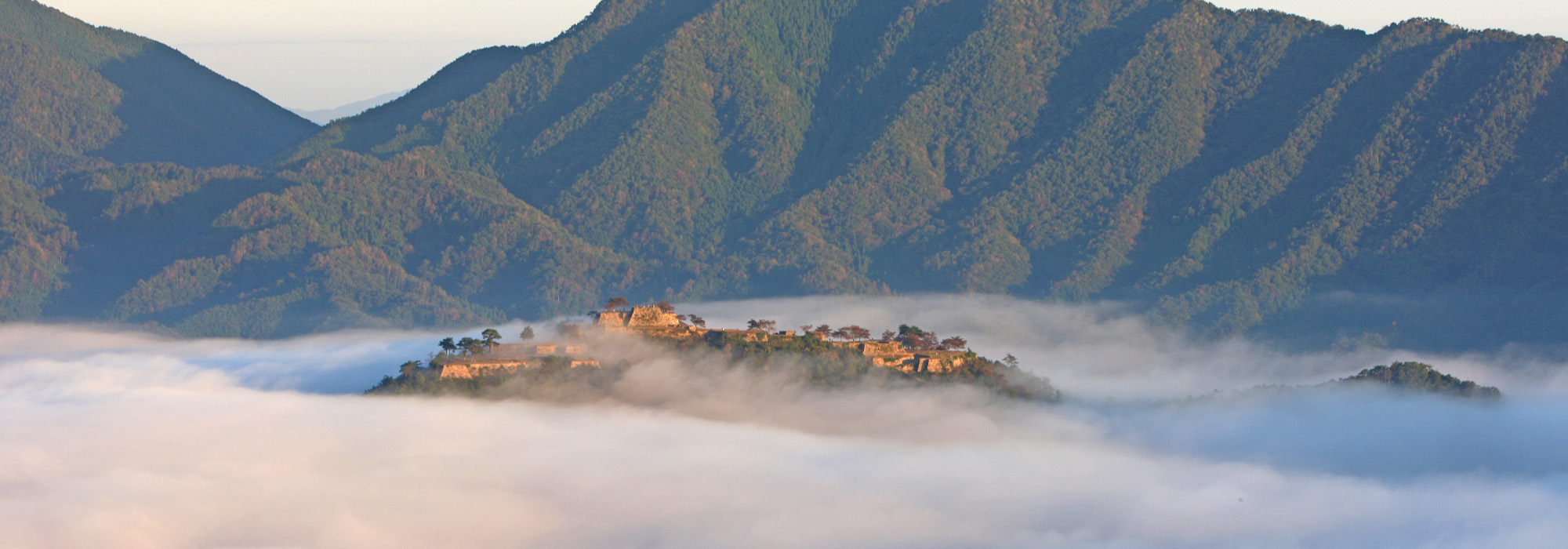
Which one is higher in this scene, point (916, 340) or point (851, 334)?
point (851, 334)

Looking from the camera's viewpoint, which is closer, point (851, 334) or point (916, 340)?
point (916, 340)

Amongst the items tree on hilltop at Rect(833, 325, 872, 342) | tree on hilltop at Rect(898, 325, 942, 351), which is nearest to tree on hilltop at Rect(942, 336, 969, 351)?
tree on hilltop at Rect(898, 325, 942, 351)

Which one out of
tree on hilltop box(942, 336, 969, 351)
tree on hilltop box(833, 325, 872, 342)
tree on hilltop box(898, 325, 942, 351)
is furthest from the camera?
tree on hilltop box(942, 336, 969, 351)

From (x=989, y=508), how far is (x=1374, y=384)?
120ft

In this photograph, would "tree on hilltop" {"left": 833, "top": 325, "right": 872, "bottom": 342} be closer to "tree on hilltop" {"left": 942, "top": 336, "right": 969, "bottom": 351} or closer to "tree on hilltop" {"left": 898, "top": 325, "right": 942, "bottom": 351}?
"tree on hilltop" {"left": 898, "top": 325, "right": 942, "bottom": 351}

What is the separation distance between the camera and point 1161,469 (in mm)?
160375

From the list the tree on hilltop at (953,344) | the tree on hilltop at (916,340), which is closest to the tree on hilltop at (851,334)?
the tree on hilltop at (916,340)

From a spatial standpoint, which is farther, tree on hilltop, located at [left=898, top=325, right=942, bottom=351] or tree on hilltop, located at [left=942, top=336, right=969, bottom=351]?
tree on hilltop, located at [left=942, top=336, right=969, bottom=351]

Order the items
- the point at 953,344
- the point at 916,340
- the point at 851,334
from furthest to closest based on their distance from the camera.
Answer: the point at 851,334 → the point at 953,344 → the point at 916,340

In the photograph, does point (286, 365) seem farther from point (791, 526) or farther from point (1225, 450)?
point (1225, 450)

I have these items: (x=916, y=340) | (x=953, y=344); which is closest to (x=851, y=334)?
(x=916, y=340)

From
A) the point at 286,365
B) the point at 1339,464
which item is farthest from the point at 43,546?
the point at 1339,464

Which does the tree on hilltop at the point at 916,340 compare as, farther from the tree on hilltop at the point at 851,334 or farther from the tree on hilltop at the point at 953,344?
the tree on hilltop at the point at 851,334

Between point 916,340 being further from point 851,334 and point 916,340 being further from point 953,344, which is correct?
point 851,334
